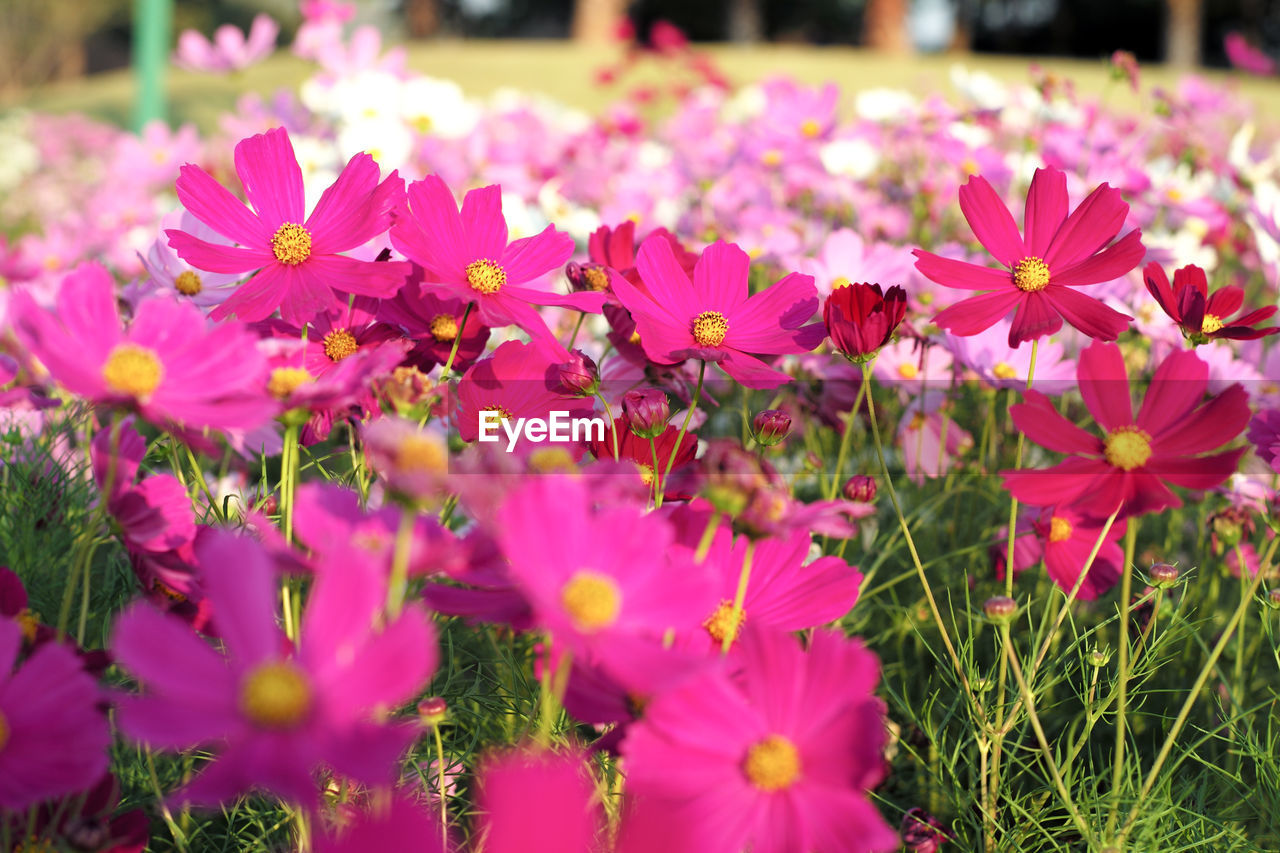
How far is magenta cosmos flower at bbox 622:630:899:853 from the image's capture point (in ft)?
1.45

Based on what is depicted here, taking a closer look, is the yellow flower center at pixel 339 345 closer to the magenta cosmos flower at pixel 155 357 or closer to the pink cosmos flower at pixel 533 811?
the magenta cosmos flower at pixel 155 357

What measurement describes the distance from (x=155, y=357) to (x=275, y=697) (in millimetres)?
199

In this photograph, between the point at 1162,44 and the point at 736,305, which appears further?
the point at 1162,44

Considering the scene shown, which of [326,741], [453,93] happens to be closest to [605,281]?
[326,741]

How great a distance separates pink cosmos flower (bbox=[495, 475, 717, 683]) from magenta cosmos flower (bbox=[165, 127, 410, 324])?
0.26 meters

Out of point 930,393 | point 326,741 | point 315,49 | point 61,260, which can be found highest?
point 315,49

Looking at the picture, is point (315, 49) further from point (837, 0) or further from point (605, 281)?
point (837, 0)

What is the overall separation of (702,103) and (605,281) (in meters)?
2.79

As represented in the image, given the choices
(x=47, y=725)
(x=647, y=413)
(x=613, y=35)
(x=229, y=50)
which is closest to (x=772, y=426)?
(x=647, y=413)

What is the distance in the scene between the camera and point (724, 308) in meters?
0.74

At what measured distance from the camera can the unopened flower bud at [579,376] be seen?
0.66 m

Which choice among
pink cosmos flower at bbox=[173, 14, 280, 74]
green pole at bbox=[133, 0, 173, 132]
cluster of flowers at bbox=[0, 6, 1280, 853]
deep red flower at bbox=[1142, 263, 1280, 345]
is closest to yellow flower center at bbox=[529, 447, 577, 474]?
cluster of flowers at bbox=[0, 6, 1280, 853]

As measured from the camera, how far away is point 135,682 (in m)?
0.79

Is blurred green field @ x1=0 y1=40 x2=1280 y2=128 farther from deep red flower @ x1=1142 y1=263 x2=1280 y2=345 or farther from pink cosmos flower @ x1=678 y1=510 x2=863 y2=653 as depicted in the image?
pink cosmos flower @ x1=678 y1=510 x2=863 y2=653
